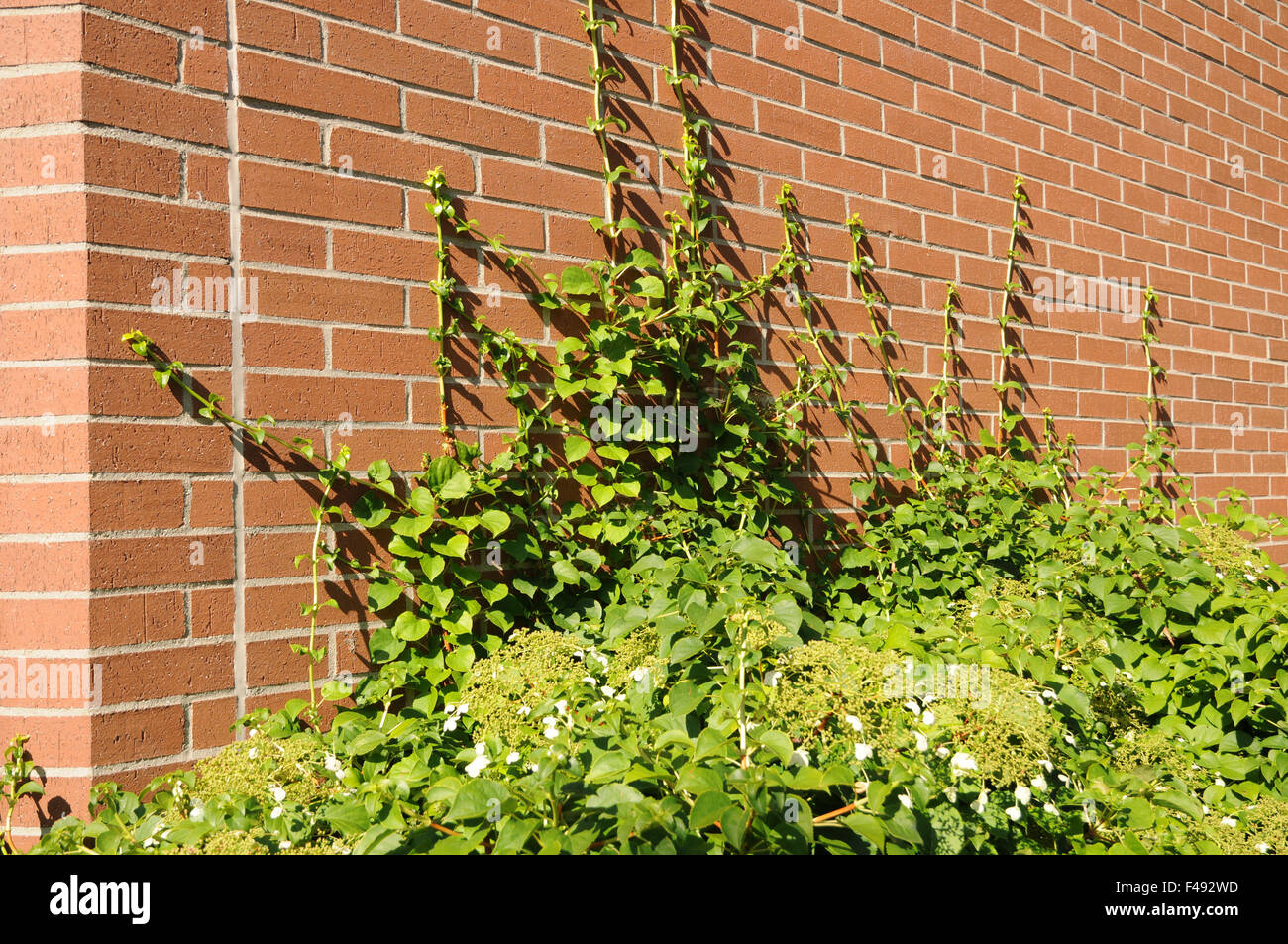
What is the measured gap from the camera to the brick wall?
179 cm

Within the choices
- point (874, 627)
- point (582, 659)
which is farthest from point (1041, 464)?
point (582, 659)

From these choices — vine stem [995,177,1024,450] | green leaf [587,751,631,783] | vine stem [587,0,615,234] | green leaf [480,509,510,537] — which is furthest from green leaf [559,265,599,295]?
vine stem [995,177,1024,450]

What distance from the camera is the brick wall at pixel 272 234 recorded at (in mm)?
1792

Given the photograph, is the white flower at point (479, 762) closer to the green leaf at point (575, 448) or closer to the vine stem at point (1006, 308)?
the green leaf at point (575, 448)

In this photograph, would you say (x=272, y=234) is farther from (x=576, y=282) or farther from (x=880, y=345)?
(x=880, y=345)

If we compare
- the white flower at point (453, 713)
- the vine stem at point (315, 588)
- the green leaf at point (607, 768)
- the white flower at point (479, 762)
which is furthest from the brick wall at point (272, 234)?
the green leaf at point (607, 768)

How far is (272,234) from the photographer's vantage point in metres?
2.01

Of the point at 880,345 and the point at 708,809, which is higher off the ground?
the point at 880,345

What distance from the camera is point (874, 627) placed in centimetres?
236

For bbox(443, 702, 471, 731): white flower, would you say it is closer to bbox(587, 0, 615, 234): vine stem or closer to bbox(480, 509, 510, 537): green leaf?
bbox(480, 509, 510, 537): green leaf

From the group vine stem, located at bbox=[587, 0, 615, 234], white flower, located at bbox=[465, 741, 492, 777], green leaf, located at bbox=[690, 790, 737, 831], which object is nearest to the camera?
green leaf, located at bbox=[690, 790, 737, 831]

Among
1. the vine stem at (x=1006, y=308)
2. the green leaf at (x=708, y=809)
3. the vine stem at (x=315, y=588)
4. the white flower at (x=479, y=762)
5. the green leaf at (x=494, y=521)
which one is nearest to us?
the green leaf at (x=708, y=809)

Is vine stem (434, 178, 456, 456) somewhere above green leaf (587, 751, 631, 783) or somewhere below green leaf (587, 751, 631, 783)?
above

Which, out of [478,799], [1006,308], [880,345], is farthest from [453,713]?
[1006,308]
